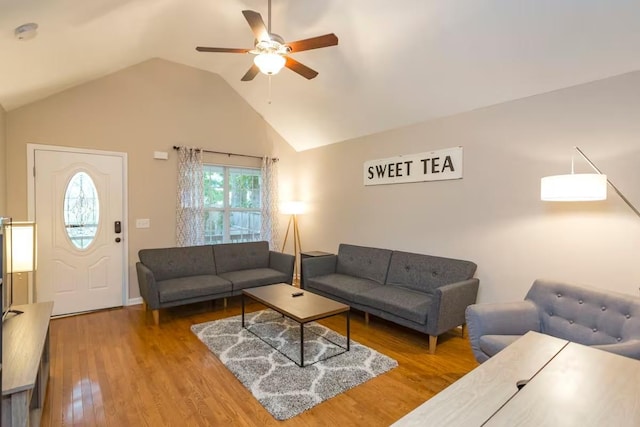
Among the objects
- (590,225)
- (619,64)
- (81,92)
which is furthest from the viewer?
(81,92)

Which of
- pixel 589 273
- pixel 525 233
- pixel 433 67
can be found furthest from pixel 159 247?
pixel 589 273

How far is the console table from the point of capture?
1.38 metres

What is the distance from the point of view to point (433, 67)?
10.1 ft

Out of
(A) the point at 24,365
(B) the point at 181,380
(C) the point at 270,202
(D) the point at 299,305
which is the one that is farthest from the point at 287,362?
(C) the point at 270,202

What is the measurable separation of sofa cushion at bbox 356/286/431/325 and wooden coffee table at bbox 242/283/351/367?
43 centimetres

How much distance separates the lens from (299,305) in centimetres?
297

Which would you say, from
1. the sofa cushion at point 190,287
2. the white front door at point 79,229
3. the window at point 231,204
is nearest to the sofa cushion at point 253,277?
the sofa cushion at point 190,287

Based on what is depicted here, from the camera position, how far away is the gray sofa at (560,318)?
Answer: 6.84 feet

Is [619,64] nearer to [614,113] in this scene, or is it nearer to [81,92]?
[614,113]

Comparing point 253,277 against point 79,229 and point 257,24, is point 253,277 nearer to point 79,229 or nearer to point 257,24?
point 79,229

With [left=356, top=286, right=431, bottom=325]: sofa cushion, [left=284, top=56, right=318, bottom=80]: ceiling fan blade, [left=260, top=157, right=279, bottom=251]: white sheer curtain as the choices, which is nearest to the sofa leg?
[left=356, top=286, right=431, bottom=325]: sofa cushion

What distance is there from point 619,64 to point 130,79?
203 inches

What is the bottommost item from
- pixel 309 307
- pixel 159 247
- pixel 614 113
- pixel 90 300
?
pixel 90 300

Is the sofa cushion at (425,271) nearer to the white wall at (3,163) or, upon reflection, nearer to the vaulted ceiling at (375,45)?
the vaulted ceiling at (375,45)
